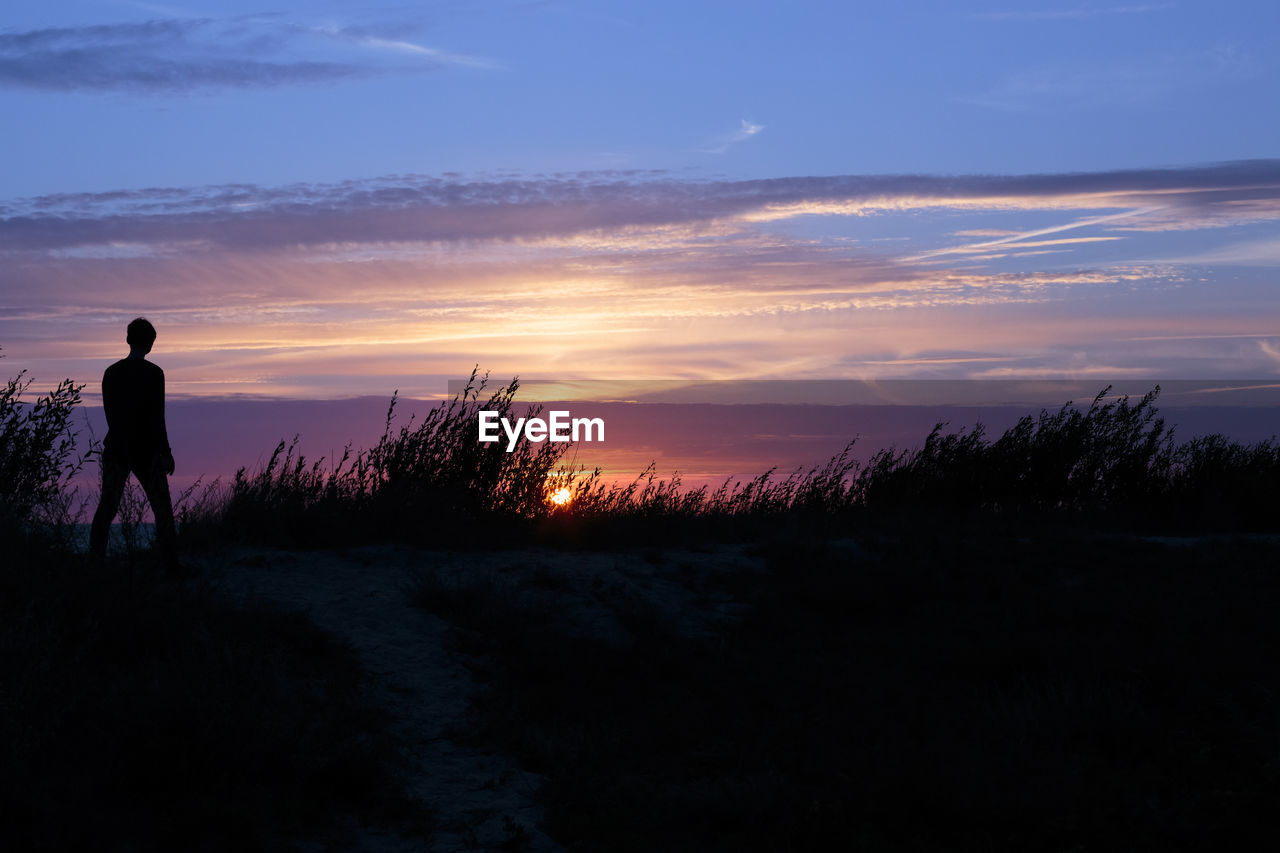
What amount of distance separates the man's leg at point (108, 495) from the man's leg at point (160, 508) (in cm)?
14

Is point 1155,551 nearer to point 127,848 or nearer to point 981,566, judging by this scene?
point 981,566

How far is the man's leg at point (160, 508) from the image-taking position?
816cm

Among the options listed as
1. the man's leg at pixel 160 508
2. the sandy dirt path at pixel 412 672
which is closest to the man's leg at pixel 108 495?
the man's leg at pixel 160 508

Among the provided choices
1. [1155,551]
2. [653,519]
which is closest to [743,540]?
[653,519]

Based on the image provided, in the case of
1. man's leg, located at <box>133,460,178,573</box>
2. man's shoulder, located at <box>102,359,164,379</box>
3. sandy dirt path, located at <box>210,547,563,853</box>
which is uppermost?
man's shoulder, located at <box>102,359,164,379</box>

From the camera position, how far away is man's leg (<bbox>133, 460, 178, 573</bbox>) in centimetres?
816

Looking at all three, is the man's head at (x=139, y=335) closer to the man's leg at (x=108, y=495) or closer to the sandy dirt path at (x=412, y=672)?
the man's leg at (x=108, y=495)

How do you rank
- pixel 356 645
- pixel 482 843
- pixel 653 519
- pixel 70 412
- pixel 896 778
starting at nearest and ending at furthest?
pixel 482 843 → pixel 896 778 → pixel 356 645 → pixel 70 412 → pixel 653 519

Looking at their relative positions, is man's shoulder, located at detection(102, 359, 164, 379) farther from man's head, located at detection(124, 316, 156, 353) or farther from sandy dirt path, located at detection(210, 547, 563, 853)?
sandy dirt path, located at detection(210, 547, 563, 853)

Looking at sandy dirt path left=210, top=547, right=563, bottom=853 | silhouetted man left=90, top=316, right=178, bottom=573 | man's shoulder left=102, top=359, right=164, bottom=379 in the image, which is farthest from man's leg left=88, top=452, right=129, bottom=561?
sandy dirt path left=210, top=547, right=563, bottom=853

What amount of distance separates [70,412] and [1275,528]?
1852 centimetres

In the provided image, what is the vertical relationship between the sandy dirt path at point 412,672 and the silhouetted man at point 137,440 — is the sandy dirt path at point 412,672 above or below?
below

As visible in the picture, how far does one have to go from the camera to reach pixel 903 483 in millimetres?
16875

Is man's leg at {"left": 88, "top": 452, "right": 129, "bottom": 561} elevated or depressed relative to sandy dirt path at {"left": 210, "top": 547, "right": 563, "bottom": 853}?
elevated
